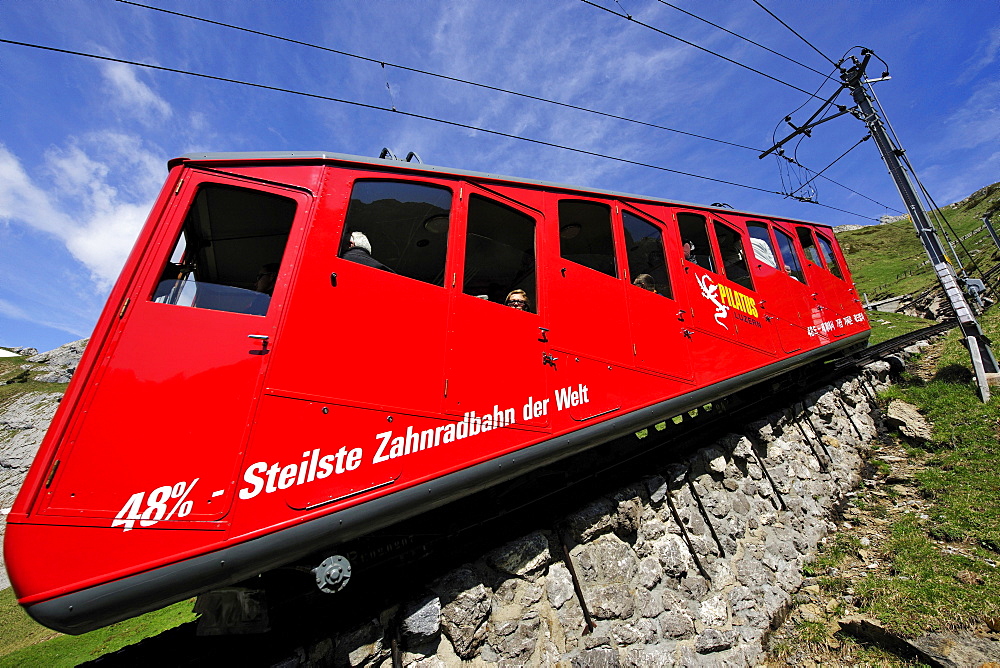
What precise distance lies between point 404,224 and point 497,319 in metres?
1.07

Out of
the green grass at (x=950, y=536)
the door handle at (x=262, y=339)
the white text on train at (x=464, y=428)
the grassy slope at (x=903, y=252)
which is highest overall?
the grassy slope at (x=903, y=252)

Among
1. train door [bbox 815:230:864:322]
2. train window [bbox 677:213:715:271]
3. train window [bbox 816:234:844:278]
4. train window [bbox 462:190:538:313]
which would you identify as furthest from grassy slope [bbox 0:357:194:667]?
train window [bbox 816:234:844:278]

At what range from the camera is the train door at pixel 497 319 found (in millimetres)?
3100

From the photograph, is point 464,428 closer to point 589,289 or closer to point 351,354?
point 351,354

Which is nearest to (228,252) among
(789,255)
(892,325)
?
(789,255)

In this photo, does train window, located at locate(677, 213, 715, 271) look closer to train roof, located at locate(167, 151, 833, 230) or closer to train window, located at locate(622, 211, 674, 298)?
train window, located at locate(622, 211, 674, 298)

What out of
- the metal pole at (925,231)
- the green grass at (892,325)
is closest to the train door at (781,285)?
the metal pole at (925,231)

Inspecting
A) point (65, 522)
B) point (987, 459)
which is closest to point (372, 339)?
point (65, 522)

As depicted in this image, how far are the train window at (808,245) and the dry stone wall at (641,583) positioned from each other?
4.45m

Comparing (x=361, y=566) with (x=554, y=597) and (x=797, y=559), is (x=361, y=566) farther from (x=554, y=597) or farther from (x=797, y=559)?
(x=797, y=559)

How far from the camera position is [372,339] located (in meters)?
2.70

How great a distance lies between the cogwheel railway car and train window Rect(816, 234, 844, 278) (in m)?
7.16

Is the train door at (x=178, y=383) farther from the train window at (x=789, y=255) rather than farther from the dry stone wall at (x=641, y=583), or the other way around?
the train window at (x=789, y=255)

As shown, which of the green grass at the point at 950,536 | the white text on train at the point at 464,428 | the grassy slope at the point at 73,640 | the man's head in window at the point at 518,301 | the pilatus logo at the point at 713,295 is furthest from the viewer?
the grassy slope at the point at 73,640
